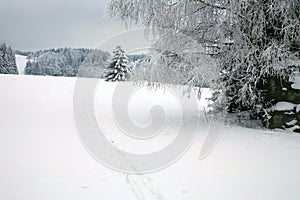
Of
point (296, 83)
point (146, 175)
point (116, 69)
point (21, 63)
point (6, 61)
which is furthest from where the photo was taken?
point (21, 63)

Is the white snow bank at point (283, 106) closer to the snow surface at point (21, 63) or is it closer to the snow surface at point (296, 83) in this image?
the snow surface at point (296, 83)

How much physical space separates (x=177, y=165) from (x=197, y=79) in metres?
3.40

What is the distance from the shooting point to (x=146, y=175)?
3922mm

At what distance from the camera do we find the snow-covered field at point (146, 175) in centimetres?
336

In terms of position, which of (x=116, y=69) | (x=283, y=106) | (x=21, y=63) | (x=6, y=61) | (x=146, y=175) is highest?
(x=21, y=63)

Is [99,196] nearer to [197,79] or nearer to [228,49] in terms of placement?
[197,79]

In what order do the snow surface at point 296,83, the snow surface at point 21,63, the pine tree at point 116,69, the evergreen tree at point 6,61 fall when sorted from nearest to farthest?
the snow surface at point 296,83 < the pine tree at point 116,69 < the evergreen tree at point 6,61 < the snow surface at point 21,63

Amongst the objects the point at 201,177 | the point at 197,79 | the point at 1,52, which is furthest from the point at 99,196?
the point at 1,52

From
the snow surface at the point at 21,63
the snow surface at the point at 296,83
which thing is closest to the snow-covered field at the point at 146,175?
the snow surface at the point at 296,83

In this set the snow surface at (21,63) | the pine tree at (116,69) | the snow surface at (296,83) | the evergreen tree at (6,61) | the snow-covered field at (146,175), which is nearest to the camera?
the snow-covered field at (146,175)

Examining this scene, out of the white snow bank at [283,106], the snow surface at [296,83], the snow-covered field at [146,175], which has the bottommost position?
the snow-covered field at [146,175]

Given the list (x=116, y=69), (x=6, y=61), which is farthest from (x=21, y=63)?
(x=116, y=69)

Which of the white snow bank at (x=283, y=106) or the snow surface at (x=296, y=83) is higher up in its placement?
the snow surface at (x=296, y=83)

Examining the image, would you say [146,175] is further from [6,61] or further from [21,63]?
[21,63]
